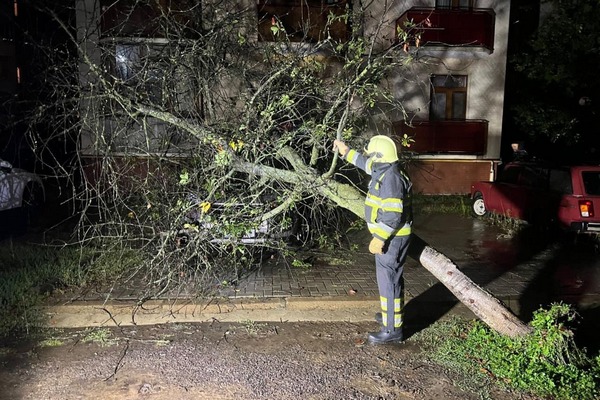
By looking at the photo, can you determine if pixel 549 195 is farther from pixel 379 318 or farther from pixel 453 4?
pixel 453 4

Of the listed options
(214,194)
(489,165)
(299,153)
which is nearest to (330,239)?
(299,153)

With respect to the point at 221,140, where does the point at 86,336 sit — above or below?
below

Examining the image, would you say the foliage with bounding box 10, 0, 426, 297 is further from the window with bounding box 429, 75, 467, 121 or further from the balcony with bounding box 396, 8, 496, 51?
the window with bounding box 429, 75, 467, 121

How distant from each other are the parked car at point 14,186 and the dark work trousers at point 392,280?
224 inches

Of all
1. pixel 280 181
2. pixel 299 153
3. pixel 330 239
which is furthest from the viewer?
pixel 330 239

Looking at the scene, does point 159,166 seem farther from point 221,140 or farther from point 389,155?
point 389,155

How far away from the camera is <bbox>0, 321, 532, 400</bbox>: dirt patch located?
378 cm

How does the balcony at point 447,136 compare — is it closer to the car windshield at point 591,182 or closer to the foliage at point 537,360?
the car windshield at point 591,182

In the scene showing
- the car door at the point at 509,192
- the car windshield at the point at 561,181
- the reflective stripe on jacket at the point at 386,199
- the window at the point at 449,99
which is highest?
the window at the point at 449,99

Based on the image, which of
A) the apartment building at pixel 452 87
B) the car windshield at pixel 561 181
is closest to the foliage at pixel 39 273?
the car windshield at pixel 561 181

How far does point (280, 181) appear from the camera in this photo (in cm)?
521

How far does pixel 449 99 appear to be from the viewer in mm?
15141

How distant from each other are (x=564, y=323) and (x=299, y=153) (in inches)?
121

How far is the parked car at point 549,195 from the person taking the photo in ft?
28.9
